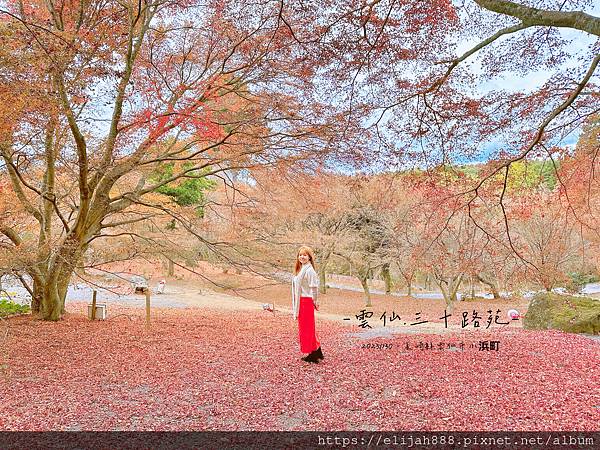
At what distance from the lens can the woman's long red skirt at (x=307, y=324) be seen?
16.4 feet

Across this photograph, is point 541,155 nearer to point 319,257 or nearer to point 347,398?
point 347,398

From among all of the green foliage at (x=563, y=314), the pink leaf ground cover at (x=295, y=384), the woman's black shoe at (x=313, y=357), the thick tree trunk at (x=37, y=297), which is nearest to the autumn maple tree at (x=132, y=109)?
the thick tree trunk at (x=37, y=297)

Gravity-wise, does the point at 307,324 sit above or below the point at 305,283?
below

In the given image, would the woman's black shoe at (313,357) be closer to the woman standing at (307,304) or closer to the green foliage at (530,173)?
the woman standing at (307,304)

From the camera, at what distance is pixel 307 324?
5.00 meters

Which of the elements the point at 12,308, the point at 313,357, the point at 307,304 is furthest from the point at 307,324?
the point at 12,308

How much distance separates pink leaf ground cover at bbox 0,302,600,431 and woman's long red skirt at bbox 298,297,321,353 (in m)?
0.23

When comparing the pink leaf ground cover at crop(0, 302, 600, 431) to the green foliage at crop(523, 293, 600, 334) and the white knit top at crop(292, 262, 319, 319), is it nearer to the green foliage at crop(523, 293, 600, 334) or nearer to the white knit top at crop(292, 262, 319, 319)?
the white knit top at crop(292, 262, 319, 319)

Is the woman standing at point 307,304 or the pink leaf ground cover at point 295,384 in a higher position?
the woman standing at point 307,304

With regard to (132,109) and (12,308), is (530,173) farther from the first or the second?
(12,308)

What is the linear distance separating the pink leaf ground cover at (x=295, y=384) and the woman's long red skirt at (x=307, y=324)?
0.23 meters

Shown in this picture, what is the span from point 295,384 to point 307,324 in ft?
3.16

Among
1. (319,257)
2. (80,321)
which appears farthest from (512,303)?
(80,321)

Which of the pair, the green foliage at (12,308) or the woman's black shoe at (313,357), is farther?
the green foliage at (12,308)
